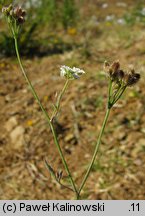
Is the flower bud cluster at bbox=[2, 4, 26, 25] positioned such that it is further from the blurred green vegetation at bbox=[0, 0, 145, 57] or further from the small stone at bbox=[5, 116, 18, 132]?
the blurred green vegetation at bbox=[0, 0, 145, 57]

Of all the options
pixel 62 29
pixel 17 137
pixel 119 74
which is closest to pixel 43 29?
pixel 62 29

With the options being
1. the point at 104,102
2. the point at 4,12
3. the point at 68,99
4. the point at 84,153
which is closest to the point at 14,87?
the point at 68,99

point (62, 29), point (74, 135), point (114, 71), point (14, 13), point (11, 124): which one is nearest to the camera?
point (114, 71)

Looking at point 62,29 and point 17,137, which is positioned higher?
point 17,137

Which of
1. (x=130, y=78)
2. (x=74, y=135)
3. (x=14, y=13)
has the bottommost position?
(x=74, y=135)

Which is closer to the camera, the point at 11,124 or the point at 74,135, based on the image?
the point at 74,135

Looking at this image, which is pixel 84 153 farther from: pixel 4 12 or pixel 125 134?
pixel 4 12

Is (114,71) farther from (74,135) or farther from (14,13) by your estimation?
(74,135)
